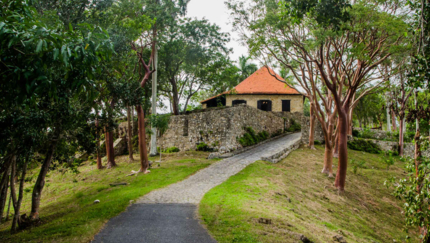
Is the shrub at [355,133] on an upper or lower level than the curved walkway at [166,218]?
upper

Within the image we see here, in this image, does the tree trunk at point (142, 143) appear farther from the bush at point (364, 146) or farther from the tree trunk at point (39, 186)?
the bush at point (364, 146)

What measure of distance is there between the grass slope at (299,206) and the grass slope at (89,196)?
316 centimetres

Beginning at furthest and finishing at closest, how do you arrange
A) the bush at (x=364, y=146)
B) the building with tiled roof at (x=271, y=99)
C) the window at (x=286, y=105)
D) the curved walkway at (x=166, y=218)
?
the window at (x=286, y=105) < the building with tiled roof at (x=271, y=99) < the bush at (x=364, y=146) < the curved walkway at (x=166, y=218)

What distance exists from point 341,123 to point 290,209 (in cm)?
673

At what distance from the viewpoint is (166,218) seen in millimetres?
8625

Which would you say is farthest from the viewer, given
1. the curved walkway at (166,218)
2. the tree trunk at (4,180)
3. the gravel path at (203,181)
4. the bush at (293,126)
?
the bush at (293,126)

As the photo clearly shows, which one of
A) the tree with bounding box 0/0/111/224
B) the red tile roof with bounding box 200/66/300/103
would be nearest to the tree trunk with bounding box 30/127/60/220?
the tree with bounding box 0/0/111/224

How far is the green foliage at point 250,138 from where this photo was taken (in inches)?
905

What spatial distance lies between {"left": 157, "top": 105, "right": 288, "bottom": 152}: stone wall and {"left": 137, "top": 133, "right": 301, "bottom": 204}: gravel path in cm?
200

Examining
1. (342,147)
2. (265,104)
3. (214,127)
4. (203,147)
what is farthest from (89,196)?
(265,104)

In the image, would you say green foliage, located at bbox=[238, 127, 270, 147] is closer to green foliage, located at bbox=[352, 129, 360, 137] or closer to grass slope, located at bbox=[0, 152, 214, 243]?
grass slope, located at bbox=[0, 152, 214, 243]

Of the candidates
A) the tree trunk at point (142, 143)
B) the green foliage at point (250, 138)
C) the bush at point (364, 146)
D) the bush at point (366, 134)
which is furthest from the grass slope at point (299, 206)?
the bush at point (366, 134)

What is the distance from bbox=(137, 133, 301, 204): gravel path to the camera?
11320mm

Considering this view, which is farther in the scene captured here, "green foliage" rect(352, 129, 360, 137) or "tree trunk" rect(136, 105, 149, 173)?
"green foliage" rect(352, 129, 360, 137)
